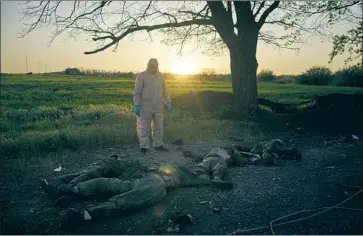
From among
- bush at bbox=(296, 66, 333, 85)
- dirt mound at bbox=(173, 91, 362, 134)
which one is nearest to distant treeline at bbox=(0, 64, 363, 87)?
bush at bbox=(296, 66, 333, 85)

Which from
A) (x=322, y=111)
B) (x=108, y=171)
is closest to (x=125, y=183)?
(x=108, y=171)

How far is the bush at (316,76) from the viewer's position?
4750 cm

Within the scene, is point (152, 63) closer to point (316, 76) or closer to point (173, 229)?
point (173, 229)

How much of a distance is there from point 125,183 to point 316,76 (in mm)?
48215

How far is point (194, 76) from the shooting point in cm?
5425

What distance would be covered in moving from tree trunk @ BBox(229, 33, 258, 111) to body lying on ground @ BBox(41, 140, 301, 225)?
311 inches

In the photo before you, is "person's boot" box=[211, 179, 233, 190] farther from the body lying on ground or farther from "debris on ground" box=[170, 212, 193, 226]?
"debris on ground" box=[170, 212, 193, 226]

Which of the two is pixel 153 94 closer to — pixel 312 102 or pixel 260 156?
pixel 260 156

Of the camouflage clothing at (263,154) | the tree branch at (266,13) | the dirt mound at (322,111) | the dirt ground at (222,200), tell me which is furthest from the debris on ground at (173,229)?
the tree branch at (266,13)

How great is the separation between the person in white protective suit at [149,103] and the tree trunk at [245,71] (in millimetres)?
5803

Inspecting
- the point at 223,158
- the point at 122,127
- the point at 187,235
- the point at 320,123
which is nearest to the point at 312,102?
the point at 320,123

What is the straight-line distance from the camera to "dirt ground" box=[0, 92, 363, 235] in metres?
4.84

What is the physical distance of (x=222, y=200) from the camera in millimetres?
5707

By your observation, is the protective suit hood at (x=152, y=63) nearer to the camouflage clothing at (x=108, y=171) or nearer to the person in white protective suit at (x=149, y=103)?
the person in white protective suit at (x=149, y=103)
